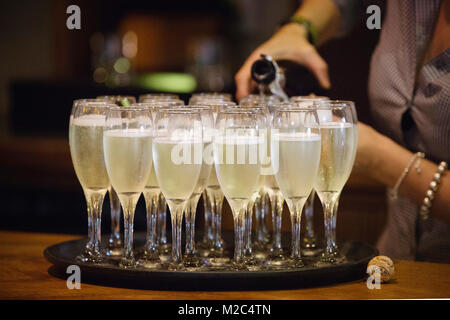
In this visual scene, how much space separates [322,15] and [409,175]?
60cm

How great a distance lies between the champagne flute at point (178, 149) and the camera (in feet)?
3.95

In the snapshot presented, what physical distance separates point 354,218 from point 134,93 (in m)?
2.11

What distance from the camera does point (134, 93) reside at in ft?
15.0

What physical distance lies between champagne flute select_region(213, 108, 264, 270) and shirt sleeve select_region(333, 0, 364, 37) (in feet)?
3.21

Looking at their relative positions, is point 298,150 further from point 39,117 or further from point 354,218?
point 39,117

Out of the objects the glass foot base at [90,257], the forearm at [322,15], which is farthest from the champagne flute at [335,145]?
the forearm at [322,15]

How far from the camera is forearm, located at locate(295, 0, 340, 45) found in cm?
200

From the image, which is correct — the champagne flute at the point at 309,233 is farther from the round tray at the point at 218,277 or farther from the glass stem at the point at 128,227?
the glass stem at the point at 128,227

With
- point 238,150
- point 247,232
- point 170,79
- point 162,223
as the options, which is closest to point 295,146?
point 238,150

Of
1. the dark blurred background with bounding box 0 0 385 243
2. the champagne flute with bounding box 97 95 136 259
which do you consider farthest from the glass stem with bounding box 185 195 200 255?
the dark blurred background with bounding box 0 0 385 243

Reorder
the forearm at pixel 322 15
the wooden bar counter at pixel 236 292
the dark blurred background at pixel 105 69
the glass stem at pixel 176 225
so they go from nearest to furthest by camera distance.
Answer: the wooden bar counter at pixel 236 292 < the glass stem at pixel 176 225 < the forearm at pixel 322 15 < the dark blurred background at pixel 105 69

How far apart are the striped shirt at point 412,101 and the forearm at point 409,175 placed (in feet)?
0.33

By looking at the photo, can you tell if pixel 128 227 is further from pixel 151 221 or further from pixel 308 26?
pixel 308 26
